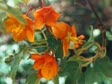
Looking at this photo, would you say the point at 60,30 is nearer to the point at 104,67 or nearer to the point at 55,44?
the point at 55,44

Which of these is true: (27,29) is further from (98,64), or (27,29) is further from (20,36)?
(98,64)

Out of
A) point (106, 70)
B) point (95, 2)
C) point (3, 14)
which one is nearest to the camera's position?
point (3, 14)

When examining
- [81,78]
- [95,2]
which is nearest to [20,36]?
[81,78]

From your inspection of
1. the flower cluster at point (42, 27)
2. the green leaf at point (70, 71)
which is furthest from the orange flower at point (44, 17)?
the green leaf at point (70, 71)

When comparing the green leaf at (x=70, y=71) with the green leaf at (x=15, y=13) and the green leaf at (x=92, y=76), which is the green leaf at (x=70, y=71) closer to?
the green leaf at (x=92, y=76)

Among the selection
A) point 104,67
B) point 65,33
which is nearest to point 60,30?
point 65,33

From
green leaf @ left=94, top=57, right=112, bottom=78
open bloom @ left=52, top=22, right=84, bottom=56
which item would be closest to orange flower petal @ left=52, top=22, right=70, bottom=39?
open bloom @ left=52, top=22, right=84, bottom=56

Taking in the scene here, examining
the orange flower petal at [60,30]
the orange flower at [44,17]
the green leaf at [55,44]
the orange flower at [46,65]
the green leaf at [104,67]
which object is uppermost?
the orange flower at [44,17]
